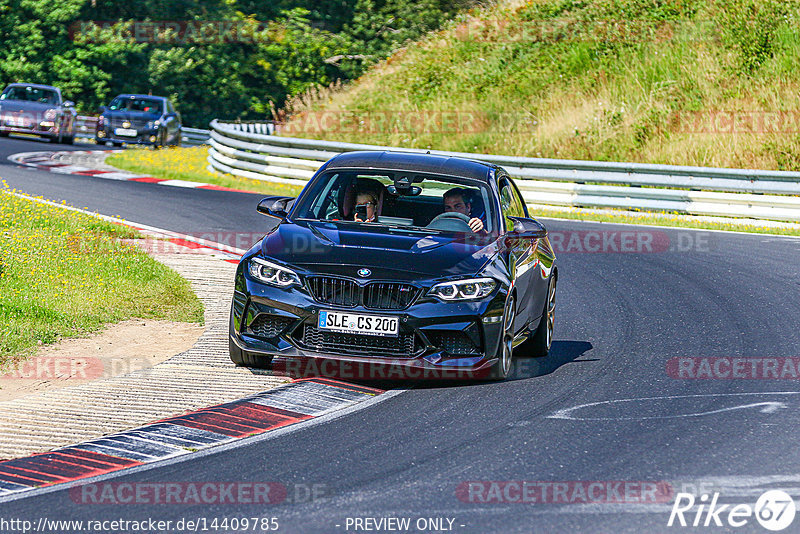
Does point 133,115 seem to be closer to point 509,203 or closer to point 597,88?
point 597,88

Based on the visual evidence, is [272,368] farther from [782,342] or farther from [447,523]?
[782,342]

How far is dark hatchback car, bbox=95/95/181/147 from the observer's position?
118ft

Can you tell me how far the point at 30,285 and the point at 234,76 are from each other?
141ft

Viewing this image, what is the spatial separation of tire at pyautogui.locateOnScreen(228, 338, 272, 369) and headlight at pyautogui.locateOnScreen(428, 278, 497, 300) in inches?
55.2

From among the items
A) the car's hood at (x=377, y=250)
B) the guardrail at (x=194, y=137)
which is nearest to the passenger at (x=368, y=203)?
the car's hood at (x=377, y=250)

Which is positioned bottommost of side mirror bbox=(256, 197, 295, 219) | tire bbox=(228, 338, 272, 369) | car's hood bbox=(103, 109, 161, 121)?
tire bbox=(228, 338, 272, 369)

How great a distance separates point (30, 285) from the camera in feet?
37.6

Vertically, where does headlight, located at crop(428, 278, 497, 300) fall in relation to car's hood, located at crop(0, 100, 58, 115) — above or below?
above

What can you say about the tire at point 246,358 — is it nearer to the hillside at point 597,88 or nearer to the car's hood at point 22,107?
the hillside at point 597,88

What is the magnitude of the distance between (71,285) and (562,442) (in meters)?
6.31

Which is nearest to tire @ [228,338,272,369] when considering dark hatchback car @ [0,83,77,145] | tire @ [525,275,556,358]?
tire @ [525,275,556,358]

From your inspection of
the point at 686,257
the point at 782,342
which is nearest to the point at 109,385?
the point at 782,342

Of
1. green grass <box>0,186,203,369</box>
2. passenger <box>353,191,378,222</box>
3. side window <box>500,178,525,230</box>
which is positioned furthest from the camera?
green grass <box>0,186,203,369</box>

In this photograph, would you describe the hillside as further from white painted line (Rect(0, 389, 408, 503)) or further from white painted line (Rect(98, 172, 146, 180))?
white painted line (Rect(0, 389, 408, 503))
